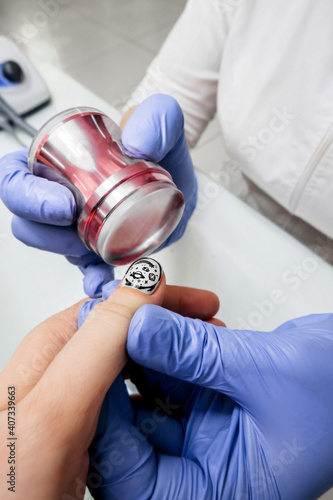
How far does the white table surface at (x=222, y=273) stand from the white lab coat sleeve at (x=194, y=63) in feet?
0.70

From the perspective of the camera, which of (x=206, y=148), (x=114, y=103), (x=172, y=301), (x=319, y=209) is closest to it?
(x=172, y=301)

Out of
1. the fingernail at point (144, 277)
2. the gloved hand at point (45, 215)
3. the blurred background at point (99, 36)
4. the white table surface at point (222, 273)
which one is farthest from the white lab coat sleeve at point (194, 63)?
the blurred background at point (99, 36)

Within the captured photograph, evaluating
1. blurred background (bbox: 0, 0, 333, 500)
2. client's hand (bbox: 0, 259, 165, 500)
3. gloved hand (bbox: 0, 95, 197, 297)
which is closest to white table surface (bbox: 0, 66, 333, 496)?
gloved hand (bbox: 0, 95, 197, 297)

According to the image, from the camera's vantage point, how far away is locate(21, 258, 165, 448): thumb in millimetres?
326

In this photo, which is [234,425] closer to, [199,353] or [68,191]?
[199,353]

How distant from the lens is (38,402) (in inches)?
12.7

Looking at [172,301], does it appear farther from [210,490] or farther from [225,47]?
[225,47]

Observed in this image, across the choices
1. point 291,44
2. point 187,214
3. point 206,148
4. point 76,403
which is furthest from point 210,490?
point 206,148

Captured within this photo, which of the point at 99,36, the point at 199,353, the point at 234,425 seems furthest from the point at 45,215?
the point at 99,36

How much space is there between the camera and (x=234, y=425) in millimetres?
453

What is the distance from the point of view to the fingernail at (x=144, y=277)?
0.44 meters

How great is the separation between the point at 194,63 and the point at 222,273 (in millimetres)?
451

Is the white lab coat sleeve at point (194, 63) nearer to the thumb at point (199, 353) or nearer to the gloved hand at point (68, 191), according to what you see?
the gloved hand at point (68, 191)

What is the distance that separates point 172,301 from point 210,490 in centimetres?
25
